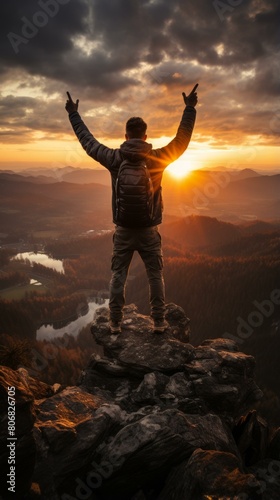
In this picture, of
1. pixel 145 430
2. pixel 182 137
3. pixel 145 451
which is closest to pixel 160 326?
pixel 145 430

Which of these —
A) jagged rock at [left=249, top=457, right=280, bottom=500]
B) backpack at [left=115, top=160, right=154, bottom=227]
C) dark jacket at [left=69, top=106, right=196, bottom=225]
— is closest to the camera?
jagged rock at [left=249, top=457, right=280, bottom=500]

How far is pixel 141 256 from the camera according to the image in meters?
10.1

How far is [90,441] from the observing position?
708 cm

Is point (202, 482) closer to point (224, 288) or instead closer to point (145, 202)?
point (145, 202)

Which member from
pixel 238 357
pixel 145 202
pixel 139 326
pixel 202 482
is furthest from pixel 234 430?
pixel 145 202

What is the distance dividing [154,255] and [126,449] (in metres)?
5.60

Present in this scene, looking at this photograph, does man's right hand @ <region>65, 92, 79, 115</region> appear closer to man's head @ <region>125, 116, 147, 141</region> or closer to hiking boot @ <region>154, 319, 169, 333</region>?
man's head @ <region>125, 116, 147, 141</region>

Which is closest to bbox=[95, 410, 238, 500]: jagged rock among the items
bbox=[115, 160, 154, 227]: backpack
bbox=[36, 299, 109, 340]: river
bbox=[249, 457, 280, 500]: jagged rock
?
bbox=[249, 457, 280, 500]: jagged rock

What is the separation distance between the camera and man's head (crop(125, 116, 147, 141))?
27.3 feet

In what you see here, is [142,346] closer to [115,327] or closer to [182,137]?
[115,327]

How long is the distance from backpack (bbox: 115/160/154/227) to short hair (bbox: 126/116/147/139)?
32.5 inches

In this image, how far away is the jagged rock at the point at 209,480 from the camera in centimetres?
553

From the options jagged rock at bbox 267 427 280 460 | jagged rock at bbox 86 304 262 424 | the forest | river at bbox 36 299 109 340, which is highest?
jagged rock at bbox 86 304 262 424

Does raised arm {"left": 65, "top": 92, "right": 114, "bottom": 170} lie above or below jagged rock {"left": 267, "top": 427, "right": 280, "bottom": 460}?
above
